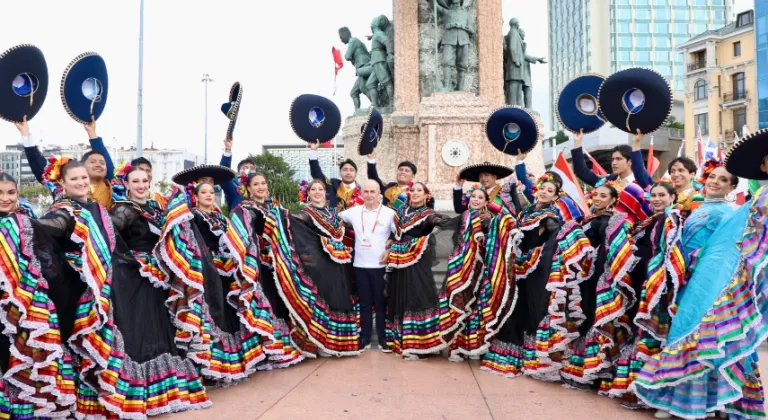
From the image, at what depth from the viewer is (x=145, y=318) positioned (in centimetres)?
422

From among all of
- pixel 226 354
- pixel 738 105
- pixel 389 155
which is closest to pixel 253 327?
pixel 226 354

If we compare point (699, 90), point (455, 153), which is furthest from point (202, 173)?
point (699, 90)

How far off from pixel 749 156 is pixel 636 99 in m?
1.43

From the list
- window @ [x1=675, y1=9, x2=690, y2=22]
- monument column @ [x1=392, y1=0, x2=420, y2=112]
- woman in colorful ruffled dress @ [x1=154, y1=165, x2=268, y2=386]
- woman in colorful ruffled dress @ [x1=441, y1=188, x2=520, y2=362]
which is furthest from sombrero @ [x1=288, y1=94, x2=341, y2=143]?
window @ [x1=675, y1=9, x2=690, y2=22]

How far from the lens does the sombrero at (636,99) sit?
5.09 meters

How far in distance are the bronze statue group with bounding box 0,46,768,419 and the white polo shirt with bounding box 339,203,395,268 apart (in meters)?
0.02

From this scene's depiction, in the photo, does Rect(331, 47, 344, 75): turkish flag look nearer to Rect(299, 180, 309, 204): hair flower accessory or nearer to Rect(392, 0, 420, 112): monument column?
Rect(392, 0, 420, 112): monument column

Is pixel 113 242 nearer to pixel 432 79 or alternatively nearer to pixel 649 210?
pixel 649 210

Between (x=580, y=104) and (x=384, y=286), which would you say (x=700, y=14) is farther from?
(x=384, y=286)

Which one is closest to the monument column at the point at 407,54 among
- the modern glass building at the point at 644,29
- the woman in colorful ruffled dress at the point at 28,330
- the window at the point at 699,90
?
the woman in colorful ruffled dress at the point at 28,330

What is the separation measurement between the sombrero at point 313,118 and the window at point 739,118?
3642cm

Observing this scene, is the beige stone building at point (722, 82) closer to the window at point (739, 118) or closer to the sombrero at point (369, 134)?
the window at point (739, 118)

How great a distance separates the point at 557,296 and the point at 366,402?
1521mm

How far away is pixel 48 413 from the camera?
3699mm
